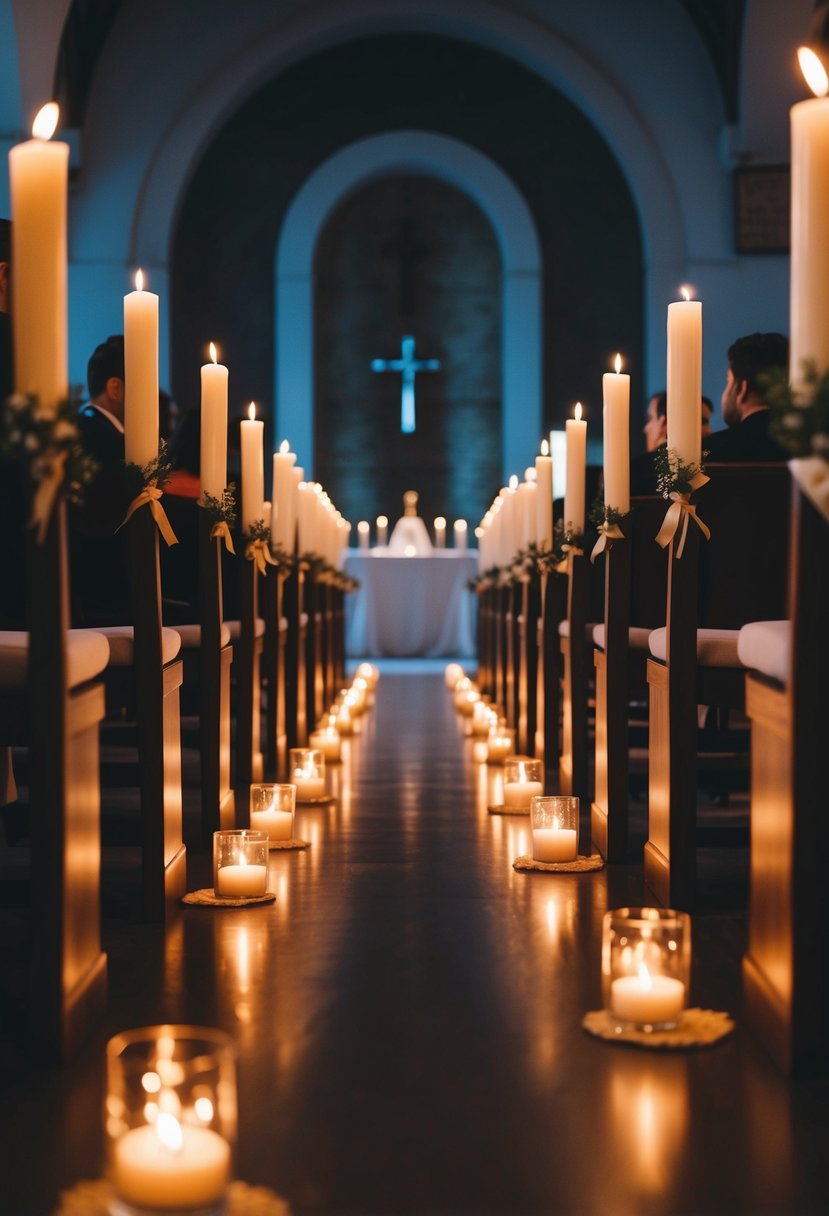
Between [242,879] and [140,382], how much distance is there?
3.34ft

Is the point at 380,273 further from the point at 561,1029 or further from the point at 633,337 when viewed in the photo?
the point at 561,1029

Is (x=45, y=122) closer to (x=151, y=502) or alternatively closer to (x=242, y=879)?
(x=151, y=502)

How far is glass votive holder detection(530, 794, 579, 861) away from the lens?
9.96 feet

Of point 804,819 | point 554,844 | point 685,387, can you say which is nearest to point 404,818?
point 554,844

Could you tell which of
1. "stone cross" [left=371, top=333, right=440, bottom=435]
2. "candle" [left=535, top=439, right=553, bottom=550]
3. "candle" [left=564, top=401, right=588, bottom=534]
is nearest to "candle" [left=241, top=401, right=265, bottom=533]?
"candle" [left=564, top=401, right=588, bottom=534]

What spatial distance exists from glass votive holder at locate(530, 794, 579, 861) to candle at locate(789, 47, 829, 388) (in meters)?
1.42

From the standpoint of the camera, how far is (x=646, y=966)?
6.17ft

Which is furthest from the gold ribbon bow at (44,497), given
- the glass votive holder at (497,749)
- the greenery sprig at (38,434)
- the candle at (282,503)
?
the glass votive holder at (497,749)

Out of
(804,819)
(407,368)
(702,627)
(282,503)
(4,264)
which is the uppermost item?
(407,368)

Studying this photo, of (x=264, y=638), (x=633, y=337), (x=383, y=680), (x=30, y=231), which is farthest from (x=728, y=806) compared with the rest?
(x=633, y=337)

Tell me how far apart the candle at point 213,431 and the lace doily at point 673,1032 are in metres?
1.92

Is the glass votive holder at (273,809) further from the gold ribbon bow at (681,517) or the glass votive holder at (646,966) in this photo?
the glass votive holder at (646,966)

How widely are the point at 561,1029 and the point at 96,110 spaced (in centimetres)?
1221

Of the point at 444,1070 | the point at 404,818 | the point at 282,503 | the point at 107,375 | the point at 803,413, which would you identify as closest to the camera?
the point at 803,413
